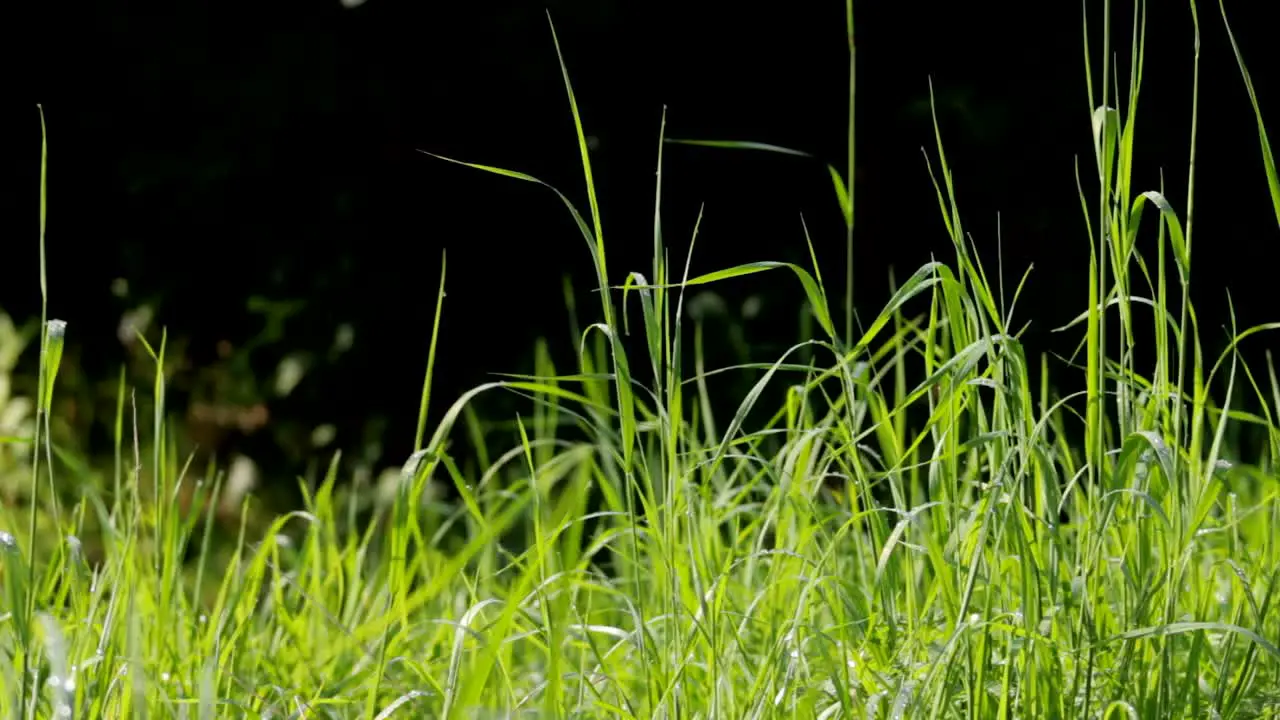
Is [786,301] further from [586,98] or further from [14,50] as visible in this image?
[14,50]

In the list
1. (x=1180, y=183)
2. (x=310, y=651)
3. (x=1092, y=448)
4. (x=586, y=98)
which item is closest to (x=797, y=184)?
(x=586, y=98)

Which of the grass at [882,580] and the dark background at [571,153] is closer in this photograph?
the grass at [882,580]

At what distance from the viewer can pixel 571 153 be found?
2836 millimetres

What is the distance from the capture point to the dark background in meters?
2.68

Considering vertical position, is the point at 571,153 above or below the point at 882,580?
above

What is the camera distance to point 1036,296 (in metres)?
2.66

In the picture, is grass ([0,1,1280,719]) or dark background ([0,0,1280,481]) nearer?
grass ([0,1,1280,719])

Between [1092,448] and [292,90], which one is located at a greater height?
[292,90]

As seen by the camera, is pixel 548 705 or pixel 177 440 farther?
pixel 177 440

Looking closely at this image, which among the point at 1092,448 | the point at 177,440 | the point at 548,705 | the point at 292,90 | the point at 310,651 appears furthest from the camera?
the point at 177,440

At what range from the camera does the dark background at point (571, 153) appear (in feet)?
8.78

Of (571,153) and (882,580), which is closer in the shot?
(882,580)

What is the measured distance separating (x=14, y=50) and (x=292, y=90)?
78 centimetres

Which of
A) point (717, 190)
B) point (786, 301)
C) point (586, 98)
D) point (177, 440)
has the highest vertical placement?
point (586, 98)
